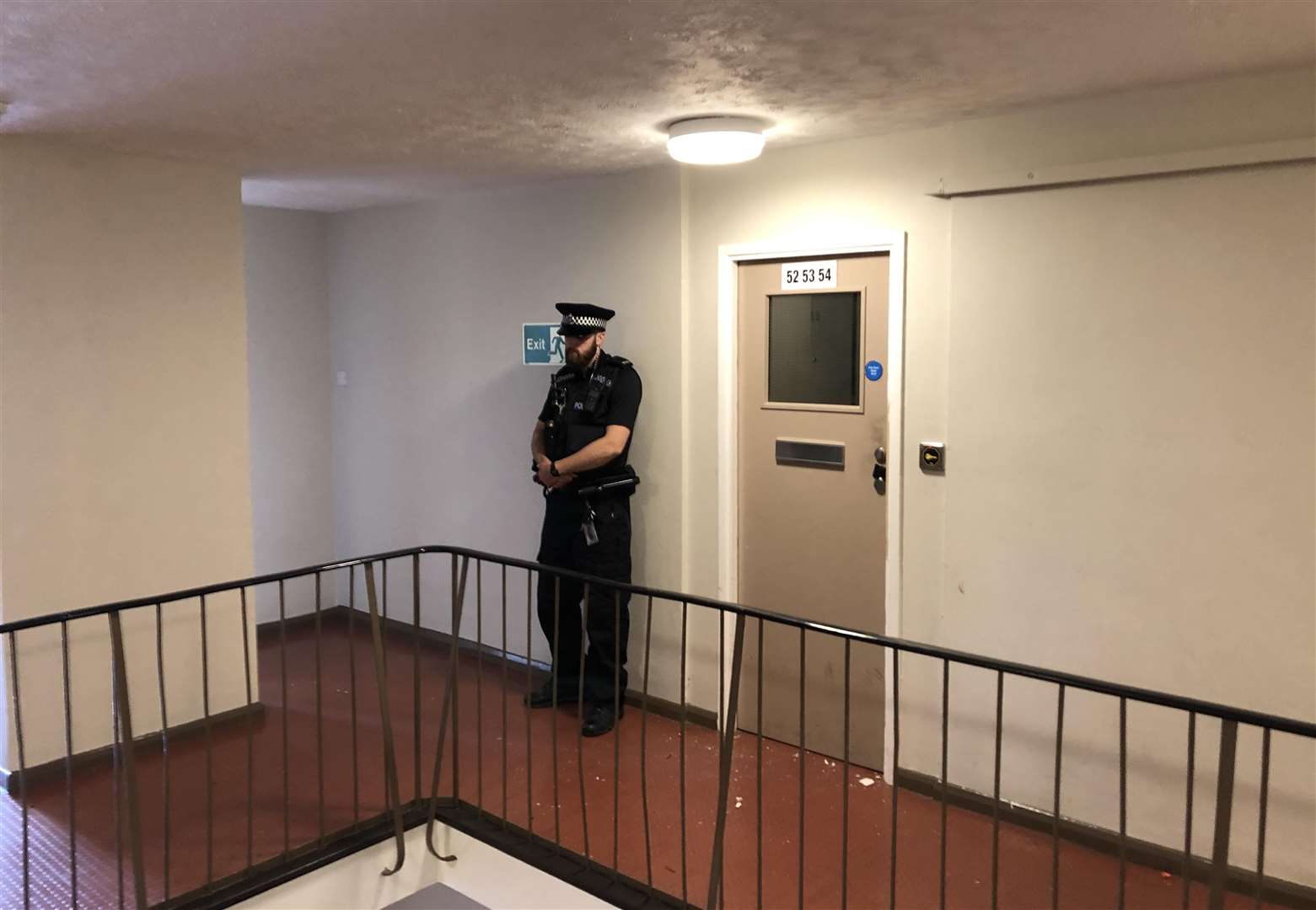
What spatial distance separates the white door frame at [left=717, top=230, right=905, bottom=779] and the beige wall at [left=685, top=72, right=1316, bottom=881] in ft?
0.15

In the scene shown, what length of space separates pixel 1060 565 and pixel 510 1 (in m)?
2.29

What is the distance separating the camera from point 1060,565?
3.04 metres

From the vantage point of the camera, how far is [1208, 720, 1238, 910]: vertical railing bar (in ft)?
5.99

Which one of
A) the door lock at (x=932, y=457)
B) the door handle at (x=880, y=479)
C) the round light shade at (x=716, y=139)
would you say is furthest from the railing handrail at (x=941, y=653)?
the round light shade at (x=716, y=139)

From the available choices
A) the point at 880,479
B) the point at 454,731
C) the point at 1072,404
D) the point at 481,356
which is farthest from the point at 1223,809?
the point at 481,356

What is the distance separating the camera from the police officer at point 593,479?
12.7 ft

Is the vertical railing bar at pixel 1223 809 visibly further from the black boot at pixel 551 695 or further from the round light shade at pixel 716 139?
the black boot at pixel 551 695

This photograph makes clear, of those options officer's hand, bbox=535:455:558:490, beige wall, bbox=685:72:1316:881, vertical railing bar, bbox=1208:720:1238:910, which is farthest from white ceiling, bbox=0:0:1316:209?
vertical railing bar, bbox=1208:720:1238:910

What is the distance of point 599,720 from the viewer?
3.92m

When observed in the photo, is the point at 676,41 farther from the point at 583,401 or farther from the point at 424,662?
the point at 424,662

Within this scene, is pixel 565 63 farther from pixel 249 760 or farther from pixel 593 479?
pixel 249 760

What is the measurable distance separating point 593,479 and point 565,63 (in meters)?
1.84

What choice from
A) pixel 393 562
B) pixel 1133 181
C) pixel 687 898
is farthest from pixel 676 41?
pixel 393 562

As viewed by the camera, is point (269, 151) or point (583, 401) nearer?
point (269, 151)
